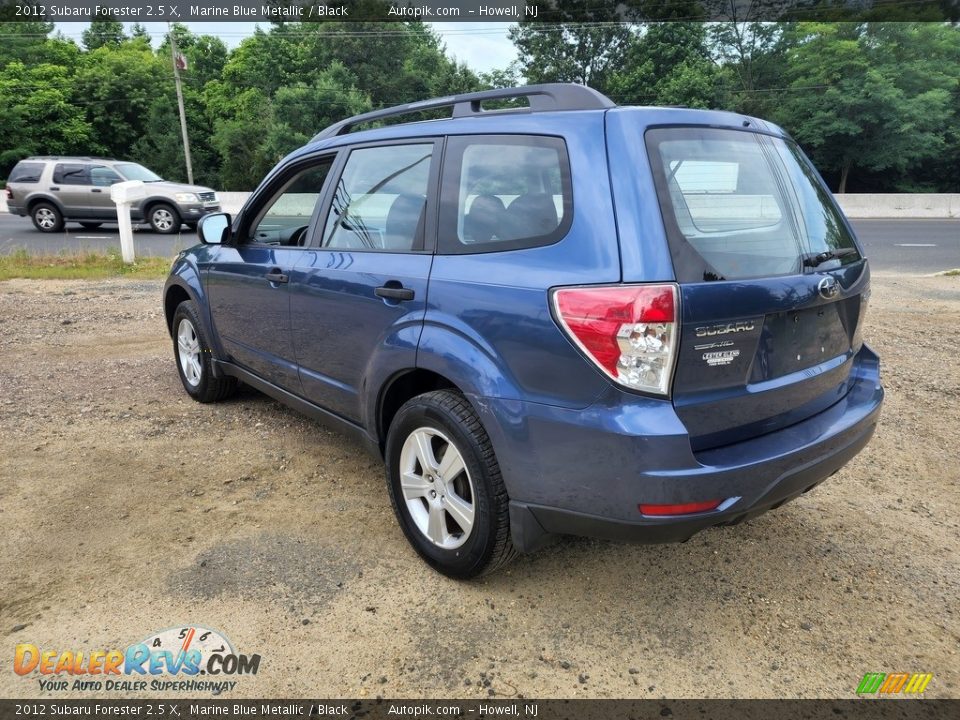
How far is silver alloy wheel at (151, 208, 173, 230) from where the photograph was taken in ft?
56.4

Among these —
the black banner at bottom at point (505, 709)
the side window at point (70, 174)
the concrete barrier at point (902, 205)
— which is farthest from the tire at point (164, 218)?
the black banner at bottom at point (505, 709)

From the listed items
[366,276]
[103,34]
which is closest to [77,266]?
[366,276]

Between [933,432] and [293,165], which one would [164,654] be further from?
[933,432]

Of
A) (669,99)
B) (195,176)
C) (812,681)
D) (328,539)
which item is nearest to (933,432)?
(812,681)

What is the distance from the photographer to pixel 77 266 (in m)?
11.5

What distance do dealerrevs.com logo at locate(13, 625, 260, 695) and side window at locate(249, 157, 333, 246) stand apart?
2.06 meters

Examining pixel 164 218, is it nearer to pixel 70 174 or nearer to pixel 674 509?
pixel 70 174

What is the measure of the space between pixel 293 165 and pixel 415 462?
198 cm

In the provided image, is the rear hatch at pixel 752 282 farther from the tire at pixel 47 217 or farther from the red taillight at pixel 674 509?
the tire at pixel 47 217

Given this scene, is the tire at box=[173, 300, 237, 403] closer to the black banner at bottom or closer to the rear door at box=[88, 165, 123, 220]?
the black banner at bottom

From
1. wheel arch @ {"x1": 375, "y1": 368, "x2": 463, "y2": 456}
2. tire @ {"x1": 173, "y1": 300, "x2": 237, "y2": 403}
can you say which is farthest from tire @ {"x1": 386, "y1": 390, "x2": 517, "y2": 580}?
tire @ {"x1": 173, "y1": 300, "x2": 237, "y2": 403}

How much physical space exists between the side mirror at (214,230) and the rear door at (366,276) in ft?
3.38

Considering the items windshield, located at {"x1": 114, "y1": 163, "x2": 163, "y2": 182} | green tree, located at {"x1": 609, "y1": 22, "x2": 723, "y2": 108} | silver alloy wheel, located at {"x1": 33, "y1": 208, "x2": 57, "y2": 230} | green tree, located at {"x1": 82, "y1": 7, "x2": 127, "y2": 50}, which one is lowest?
silver alloy wheel, located at {"x1": 33, "y1": 208, "x2": 57, "y2": 230}

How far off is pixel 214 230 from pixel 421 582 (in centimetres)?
267
